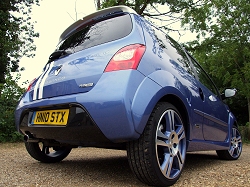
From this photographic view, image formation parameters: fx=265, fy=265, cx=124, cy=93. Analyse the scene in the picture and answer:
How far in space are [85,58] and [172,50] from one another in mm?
986

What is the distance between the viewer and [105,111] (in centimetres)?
189

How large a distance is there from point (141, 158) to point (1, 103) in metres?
5.75

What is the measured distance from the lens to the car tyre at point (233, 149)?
12.8 ft

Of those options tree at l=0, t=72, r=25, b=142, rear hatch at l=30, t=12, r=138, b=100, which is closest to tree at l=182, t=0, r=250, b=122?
tree at l=0, t=72, r=25, b=142

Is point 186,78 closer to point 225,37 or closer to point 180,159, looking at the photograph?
point 180,159

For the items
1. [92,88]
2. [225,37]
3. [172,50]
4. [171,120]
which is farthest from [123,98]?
[225,37]

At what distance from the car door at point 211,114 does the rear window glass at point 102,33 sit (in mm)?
1148

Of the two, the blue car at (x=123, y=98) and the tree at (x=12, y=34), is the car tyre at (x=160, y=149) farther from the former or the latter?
the tree at (x=12, y=34)

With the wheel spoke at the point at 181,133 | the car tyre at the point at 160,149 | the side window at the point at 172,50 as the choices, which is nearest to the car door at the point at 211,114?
the side window at the point at 172,50

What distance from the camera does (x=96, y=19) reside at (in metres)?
2.74

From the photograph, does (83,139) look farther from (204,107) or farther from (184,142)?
(204,107)

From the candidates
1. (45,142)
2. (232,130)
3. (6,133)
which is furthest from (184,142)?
(6,133)

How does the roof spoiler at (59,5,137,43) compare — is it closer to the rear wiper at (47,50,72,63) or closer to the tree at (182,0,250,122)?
the rear wiper at (47,50,72,63)

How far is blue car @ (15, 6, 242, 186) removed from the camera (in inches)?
75.4
